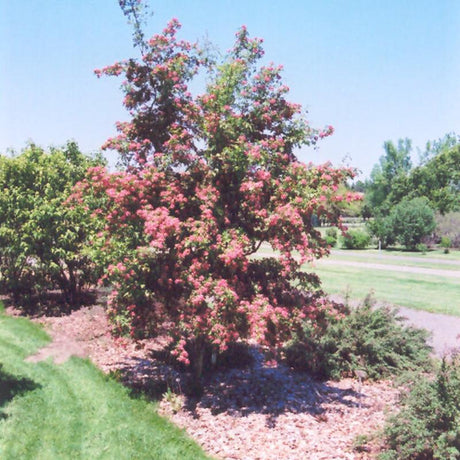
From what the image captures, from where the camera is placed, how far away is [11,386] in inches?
332

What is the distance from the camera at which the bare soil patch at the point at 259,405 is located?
6.69 meters

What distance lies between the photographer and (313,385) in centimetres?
912

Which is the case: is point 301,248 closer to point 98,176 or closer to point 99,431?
point 98,176

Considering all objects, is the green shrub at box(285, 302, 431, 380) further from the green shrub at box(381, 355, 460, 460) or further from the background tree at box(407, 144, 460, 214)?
the background tree at box(407, 144, 460, 214)

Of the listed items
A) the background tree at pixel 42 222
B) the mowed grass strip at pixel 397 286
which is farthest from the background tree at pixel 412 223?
the background tree at pixel 42 222

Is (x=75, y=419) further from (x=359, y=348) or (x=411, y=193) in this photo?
(x=411, y=193)

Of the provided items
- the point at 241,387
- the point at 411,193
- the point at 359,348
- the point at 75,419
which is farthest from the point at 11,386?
the point at 411,193

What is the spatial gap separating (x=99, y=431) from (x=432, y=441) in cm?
496

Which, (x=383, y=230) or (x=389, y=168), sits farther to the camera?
(x=389, y=168)

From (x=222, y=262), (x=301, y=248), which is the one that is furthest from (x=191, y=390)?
(x=301, y=248)

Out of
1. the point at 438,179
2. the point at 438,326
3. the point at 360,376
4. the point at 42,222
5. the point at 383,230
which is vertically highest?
the point at 438,179

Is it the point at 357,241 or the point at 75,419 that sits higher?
the point at 357,241

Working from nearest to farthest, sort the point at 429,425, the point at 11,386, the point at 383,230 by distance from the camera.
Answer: the point at 429,425 → the point at 11,386 → the point at 383,230

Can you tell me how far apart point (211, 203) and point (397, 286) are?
16.0 metres
